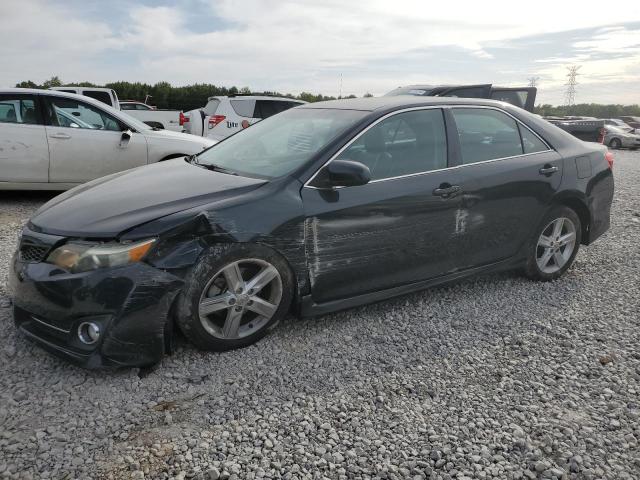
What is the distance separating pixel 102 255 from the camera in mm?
2762

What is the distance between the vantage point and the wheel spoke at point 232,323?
10.2 ft

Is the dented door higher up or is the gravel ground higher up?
the dented door

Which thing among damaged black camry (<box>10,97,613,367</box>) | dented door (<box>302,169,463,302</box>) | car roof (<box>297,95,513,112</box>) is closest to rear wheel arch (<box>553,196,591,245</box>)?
damaged black camry (<box>10,97,613,367</box>)

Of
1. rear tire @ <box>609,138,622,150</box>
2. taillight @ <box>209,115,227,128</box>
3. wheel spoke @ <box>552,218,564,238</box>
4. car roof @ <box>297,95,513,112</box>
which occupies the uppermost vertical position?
car roof @ <box>297,95,513,112</box>

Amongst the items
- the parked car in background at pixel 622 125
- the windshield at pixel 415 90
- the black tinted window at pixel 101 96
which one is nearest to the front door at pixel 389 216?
the windshield at pixel 415 90

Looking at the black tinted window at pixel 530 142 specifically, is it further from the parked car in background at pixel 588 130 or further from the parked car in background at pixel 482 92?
the parked car in background at pixel 588 130

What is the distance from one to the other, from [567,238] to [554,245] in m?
0.16

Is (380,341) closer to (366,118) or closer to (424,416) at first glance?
(424,416)

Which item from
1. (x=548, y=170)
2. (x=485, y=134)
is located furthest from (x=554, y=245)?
(x=485, y=134)

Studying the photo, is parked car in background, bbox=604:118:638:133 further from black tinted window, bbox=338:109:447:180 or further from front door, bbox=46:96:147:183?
black tinted window, bbox=338:109:447:180

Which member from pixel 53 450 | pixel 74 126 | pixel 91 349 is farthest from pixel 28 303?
pixel 74 126

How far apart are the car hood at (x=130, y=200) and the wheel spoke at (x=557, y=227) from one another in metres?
2.61

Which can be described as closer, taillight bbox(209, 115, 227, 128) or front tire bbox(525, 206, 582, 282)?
front tire bbox(525, 206, 582, 282)

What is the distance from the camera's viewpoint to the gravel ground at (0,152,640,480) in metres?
2.30
